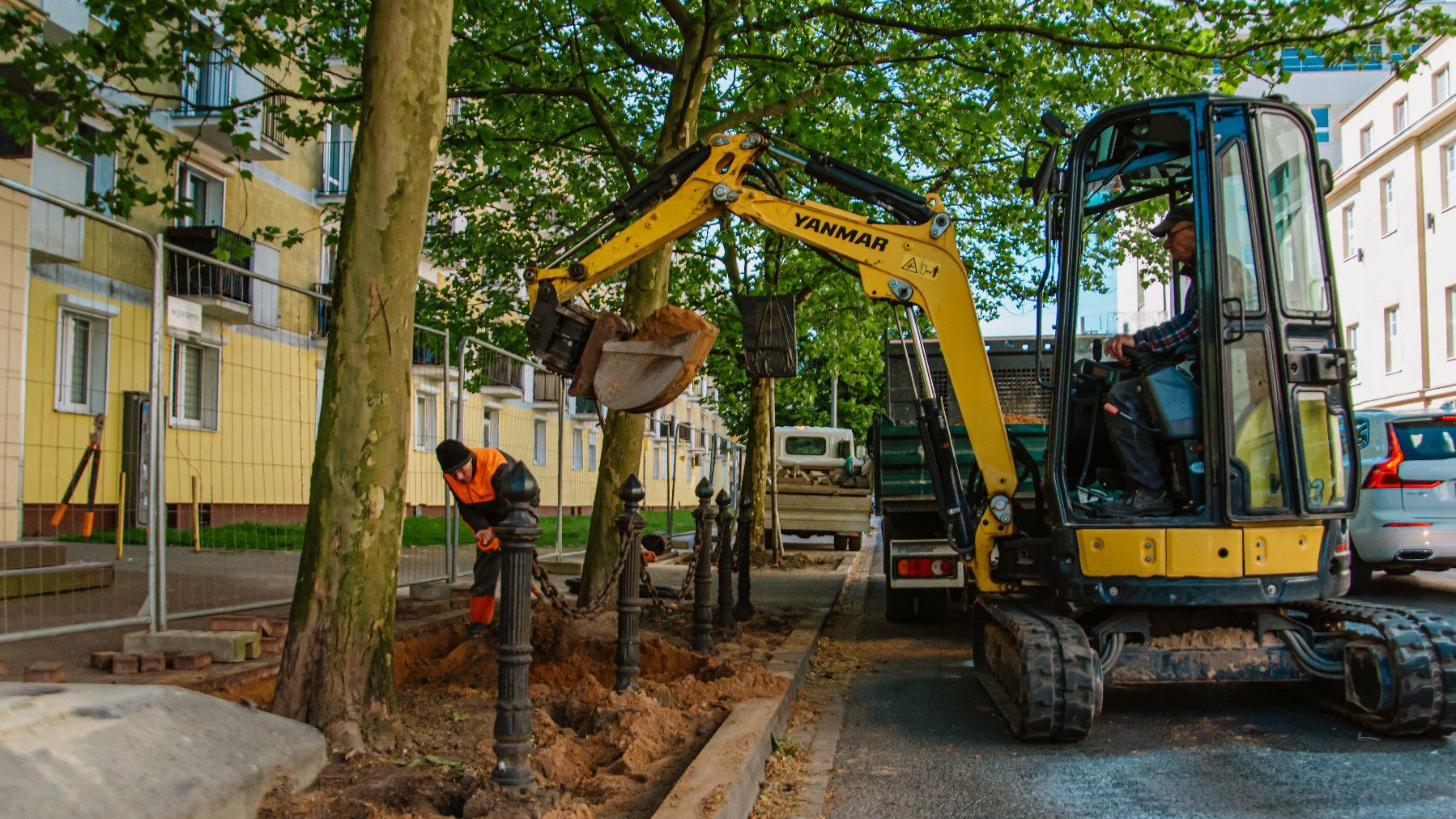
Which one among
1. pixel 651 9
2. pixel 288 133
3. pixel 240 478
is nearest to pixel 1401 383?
pixel 651 9

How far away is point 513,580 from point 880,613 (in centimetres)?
838

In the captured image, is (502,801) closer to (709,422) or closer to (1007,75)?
(1007,75)

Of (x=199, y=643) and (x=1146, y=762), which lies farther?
(x=199, y=643)

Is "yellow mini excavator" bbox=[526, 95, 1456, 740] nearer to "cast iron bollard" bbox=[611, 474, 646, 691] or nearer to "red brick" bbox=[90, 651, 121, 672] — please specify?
"cast iron bollard" bbox=[611, 474, 646, 691]

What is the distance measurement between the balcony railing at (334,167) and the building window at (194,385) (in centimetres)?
2026

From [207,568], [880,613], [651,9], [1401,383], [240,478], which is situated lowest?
[880,613]

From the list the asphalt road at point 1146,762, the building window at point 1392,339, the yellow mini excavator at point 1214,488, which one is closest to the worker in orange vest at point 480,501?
the asphalt road at point 1146,762

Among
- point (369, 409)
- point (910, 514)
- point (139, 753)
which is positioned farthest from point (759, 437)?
point (139, 753)

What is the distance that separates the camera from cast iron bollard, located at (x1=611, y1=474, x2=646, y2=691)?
6355 millimetres

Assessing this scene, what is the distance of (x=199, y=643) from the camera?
6387 mm

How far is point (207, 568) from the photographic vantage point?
8125mm

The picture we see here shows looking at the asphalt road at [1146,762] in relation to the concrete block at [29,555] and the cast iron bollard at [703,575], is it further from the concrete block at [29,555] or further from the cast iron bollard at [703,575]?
the concrete block at [29,555]

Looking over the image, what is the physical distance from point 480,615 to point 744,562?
A: 3146 mm

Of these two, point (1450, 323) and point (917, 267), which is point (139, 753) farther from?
point (1450, 323)
